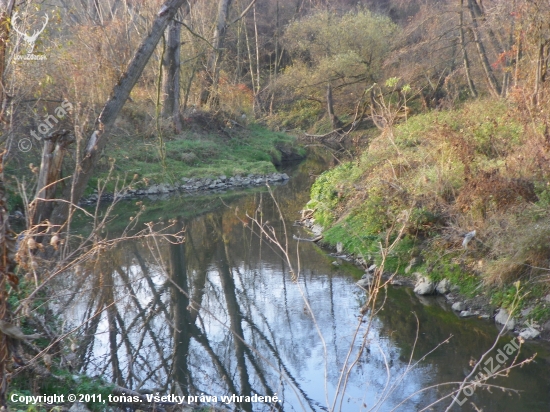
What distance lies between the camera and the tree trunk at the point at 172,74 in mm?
19078

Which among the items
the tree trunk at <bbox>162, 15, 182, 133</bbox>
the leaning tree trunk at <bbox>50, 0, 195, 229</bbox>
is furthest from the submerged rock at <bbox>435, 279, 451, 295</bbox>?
the tree trunk at <bbox>162, 15, 182, 133</bbox>

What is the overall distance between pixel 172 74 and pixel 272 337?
14244 millimetres

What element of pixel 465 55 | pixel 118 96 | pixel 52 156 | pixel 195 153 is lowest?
pixel 195 153

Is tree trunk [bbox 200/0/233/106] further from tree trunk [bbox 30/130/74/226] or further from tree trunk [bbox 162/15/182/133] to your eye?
tree trunk [bbox 30/130/74/226]

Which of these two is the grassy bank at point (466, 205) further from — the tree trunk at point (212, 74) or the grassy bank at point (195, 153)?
the tree trunk at point (212, 74)

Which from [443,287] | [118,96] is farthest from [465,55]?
[118,96]

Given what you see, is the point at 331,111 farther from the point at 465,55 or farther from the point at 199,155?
the point at 465,55

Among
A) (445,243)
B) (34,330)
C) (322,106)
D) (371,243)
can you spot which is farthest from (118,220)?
(322,106)

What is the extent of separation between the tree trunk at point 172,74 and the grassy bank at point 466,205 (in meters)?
8.68

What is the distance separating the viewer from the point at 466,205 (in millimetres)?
9195

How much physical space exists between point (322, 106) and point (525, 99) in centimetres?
2175

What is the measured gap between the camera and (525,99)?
10.4m

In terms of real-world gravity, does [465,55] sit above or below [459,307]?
above

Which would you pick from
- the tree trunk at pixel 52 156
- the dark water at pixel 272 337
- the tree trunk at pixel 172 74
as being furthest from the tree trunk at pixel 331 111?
the tree trunk at pixel 52 156
